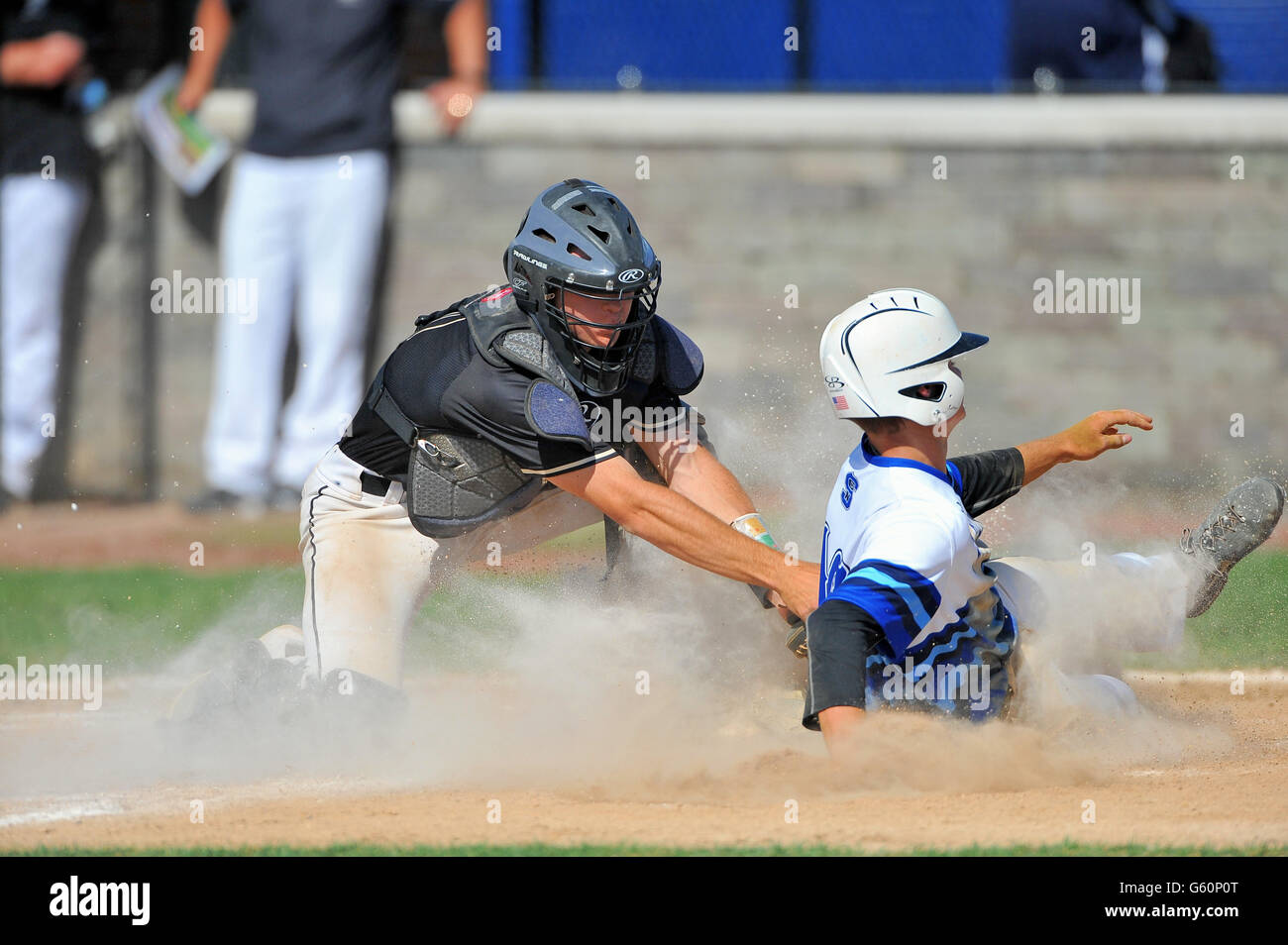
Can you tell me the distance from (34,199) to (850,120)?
21.9 ft

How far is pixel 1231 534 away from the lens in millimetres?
6285

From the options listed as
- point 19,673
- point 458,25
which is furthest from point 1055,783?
point 458,25

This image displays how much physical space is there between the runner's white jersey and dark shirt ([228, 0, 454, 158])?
7944 millimetres

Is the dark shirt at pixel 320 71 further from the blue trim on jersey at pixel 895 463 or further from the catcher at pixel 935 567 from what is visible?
the blue trim on jersey at pixel 895 463

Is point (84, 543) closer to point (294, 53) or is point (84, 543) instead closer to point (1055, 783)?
point (294, 53)

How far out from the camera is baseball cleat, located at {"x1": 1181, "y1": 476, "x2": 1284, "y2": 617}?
20.5ft

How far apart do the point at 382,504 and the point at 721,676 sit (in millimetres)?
1551

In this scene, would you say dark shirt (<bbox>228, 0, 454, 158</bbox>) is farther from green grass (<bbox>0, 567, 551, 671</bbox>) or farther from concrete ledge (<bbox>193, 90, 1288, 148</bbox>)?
green grass (<bbox>0, 567, 551, 671</bbox>)

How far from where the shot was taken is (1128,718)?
6.24 m

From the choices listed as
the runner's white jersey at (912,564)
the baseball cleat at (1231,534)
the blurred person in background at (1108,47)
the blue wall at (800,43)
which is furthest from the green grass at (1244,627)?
the blue wall at (800,43)

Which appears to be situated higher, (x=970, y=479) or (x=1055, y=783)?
(x=970, y=479)

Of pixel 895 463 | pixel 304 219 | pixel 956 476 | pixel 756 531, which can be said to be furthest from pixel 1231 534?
pixel 304 219

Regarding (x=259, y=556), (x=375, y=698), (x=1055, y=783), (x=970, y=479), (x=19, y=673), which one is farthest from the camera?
(x=259, y=556)

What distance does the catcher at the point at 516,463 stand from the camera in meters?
5.91
